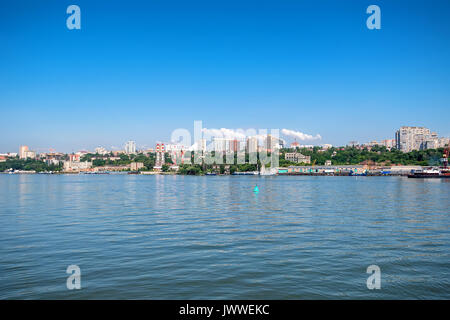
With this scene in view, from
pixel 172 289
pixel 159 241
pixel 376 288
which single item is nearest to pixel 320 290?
pixel 376 288

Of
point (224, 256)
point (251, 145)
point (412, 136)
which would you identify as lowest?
point (224, 256)

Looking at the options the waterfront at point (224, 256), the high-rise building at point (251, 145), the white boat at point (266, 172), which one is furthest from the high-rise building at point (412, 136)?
the waterfront at point (224, 256)

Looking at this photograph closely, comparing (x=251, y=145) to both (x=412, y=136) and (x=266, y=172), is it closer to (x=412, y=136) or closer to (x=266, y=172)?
(x=266, y=172)

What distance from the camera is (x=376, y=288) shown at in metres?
8.31

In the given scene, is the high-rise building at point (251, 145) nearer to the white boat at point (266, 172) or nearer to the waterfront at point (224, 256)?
the white boat at point (266, 172)

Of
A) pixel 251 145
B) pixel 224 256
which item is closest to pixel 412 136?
pixel 251 145

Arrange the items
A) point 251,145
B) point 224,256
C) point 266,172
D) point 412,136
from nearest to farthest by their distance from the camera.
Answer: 1. point 224,256
2. point 266,172
3. point 251,145
4. point 412,136

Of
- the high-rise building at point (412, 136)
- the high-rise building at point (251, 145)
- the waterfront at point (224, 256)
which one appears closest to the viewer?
the waterfront at point (224, 256)

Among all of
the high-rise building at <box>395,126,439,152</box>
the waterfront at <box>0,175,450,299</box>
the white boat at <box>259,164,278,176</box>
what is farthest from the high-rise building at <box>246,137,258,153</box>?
the waterfront at <box>0,175,450,299</box>

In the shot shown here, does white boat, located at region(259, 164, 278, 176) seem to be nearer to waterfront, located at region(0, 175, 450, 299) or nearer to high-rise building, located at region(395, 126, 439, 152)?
high-rise building, located at region(395, 126, 439, 152)

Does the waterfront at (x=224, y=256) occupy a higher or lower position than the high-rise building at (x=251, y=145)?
lower
